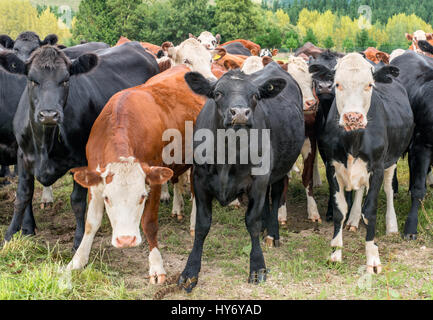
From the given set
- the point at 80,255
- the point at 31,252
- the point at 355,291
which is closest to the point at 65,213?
the point at 31,252

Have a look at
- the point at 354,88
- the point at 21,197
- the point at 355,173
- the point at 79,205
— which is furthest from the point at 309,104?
the point at 21,197

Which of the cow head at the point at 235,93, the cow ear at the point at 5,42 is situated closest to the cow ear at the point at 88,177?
the cow head at the point at 235,93

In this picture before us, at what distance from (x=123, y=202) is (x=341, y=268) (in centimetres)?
Answer: 242

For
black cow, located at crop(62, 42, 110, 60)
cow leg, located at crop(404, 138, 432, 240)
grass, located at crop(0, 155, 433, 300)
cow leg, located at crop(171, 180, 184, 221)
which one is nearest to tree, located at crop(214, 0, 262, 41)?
black cow, located at crop(62, 42, 110, 60)

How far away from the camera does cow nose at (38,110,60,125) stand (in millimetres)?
4660

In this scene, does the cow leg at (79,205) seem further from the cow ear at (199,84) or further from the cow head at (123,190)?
the cow ear at (199,84)

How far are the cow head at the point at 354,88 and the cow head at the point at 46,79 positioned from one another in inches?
104

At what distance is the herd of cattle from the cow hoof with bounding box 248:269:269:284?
0.01m

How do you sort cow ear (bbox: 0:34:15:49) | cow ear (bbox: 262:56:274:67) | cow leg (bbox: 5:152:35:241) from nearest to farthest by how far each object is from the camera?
cow leg (bbox: 5:152:35:241), cow ear (bbox: 262:56:274:67), cow ear (bbox: 0:34:15:49)

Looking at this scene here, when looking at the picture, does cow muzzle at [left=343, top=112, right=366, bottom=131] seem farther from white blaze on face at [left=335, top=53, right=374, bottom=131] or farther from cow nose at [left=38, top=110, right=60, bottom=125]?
cow nose at [left=38, top=110, right=60, bottom=125]

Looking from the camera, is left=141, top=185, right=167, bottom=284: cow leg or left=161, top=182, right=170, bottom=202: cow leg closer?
left=141, top=185, right=167, bottom=284: cow leg

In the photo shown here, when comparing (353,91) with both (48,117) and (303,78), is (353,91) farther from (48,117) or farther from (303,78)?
(48,117)

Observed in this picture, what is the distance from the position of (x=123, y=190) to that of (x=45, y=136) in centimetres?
147

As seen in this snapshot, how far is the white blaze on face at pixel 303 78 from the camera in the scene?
253 inches
